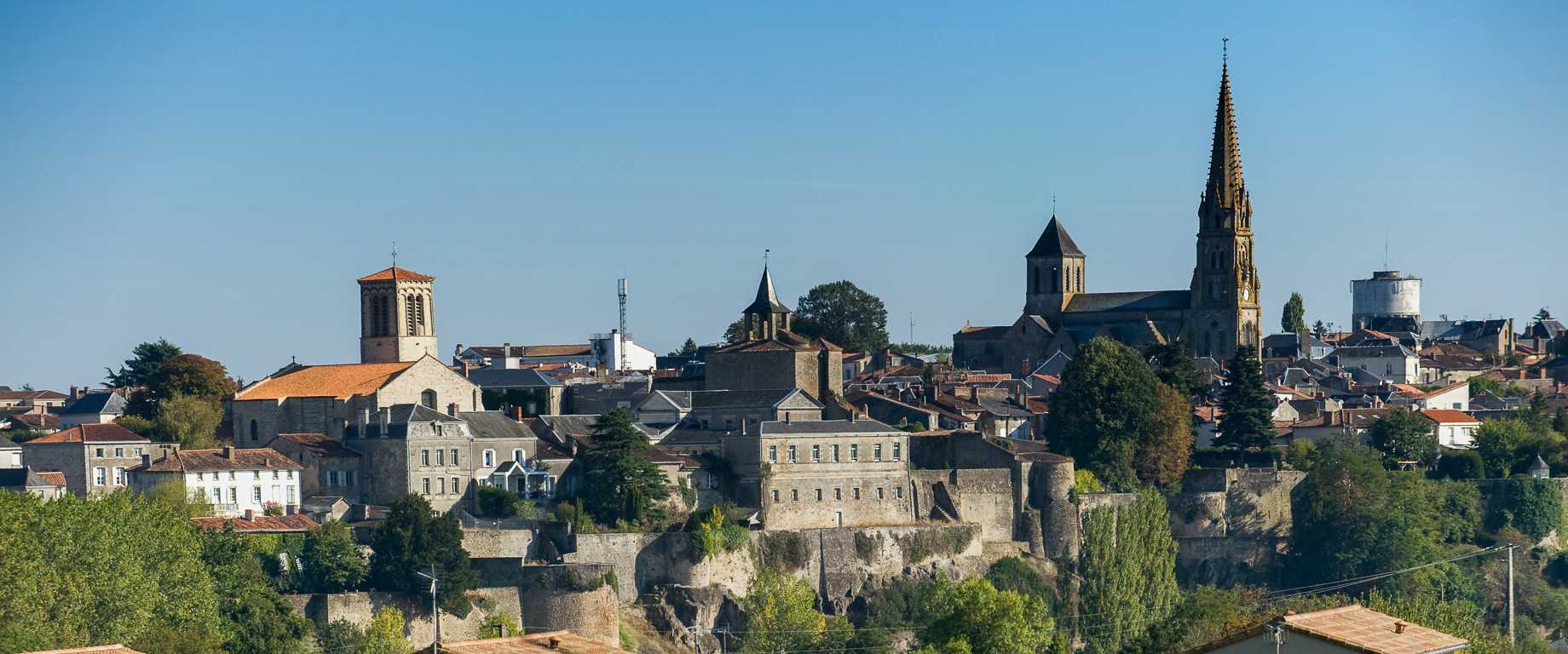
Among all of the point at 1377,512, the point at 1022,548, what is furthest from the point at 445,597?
the point at 1377,512

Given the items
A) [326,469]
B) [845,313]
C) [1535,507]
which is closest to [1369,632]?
[326,469]

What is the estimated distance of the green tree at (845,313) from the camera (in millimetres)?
109875

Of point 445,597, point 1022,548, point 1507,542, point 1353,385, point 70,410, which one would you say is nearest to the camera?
point 445,597

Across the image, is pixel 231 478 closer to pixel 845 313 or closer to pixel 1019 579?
pixel 1019 579

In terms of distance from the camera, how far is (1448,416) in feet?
298

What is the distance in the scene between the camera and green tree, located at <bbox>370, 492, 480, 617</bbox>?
5997 centimetres

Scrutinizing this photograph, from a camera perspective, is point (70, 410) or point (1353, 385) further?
point (1353, 385)

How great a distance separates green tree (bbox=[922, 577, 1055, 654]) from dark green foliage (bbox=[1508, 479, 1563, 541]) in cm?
2755

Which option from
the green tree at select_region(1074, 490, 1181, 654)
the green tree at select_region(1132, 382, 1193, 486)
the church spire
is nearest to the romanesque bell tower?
the church spire

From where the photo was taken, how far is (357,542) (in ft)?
205

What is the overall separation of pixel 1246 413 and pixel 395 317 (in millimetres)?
29100

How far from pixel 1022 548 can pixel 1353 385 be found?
37.3 metres

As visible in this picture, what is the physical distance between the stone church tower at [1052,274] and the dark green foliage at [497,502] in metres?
53.3

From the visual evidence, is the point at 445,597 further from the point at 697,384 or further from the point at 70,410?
the point at 70,410
